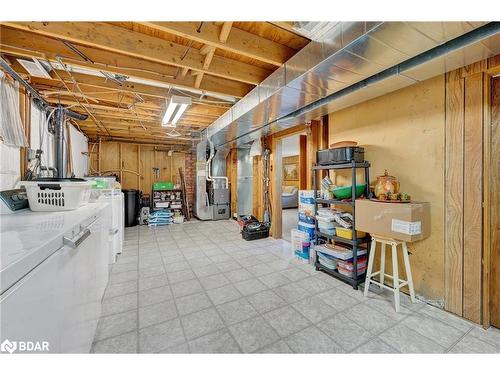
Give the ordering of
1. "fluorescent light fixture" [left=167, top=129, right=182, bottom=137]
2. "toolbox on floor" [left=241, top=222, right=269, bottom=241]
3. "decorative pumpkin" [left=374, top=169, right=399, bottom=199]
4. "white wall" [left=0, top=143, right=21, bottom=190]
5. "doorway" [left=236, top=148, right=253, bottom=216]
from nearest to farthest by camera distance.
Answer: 1. "white wall" [left=0, top=143, right=21, bottom=190]
2. "decorative pumpkin" [left=374, top=169, right=399, bottom=199]
3. "toolbox on floor" [left=241, top=222, right=269, bottom=241]
4. "fluorescent light fixture" [left=167, top=129, right=182, bottom=137]
5. "doorway" [left=236, top=148, right=253, bottom=216]

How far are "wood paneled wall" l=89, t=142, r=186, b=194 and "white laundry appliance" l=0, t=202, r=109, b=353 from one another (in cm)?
598

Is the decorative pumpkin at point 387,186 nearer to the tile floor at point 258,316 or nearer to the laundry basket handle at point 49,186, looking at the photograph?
the tile floor at point 258,316

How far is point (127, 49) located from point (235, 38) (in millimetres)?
992

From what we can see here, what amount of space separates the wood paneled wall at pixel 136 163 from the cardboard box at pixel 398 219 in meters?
6.30

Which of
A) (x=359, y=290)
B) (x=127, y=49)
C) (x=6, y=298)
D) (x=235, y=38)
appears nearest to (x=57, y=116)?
(x=127, y=49)

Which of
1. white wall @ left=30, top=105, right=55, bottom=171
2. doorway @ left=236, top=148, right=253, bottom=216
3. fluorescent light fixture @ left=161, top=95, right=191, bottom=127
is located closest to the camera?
white wall @ left=30, top=105, right=55, bottom=171

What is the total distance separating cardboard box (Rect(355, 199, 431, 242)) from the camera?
1923 millimetres

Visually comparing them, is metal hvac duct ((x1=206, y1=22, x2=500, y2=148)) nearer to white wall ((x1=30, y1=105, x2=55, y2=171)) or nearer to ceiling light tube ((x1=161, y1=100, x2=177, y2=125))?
ceiling light tube ((x1=161, y1=100, x2=177, y2=125))

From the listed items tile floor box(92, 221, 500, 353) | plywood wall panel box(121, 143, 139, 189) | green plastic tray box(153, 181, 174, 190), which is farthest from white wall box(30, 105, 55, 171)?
plywood wall panel box(121, 143, 139, 189)

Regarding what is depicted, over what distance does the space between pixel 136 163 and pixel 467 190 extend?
291 inches

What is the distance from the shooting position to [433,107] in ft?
6.79

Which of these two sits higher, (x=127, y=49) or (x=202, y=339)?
(x=127, y=49)
